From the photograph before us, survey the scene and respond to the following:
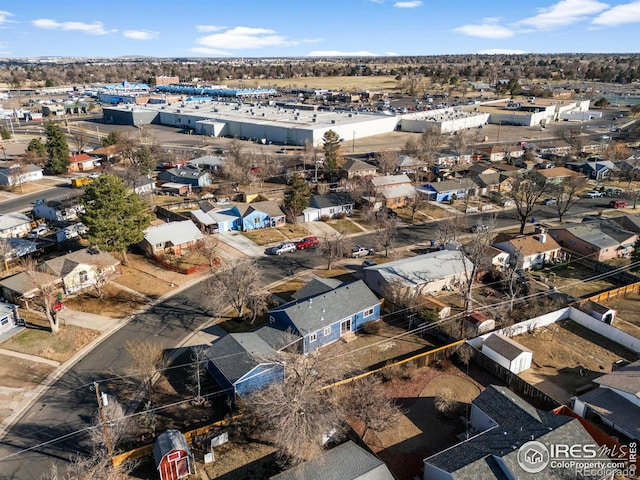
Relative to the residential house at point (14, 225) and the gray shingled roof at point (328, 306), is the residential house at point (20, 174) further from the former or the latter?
the gray shingled roof at point (328, 306)

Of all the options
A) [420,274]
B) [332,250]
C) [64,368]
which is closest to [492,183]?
[420,274]

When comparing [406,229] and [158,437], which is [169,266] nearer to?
[158,437]

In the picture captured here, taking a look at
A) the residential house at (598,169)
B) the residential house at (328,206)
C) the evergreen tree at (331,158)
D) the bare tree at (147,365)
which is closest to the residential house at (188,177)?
the evergreen tree at (331,158)

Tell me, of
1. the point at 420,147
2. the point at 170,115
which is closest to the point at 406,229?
the point at 420,147

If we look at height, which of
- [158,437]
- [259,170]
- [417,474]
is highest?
[259,170]

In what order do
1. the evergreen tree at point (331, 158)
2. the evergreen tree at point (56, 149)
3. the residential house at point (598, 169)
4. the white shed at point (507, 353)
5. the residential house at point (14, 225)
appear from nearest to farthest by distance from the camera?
1. the white shed at point (507, 353)
2. the residential house at point (14, 225)
3. the evergreen tree at point (331, 158)
4. the evergreen tree at point (56, 149)
5. the residential house at point (598, 169)

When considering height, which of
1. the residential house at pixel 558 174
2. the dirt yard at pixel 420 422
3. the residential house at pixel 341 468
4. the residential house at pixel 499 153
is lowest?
the dirt yard at pixel 420 422

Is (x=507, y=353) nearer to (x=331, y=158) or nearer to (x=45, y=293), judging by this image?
(x=45, y=293)
